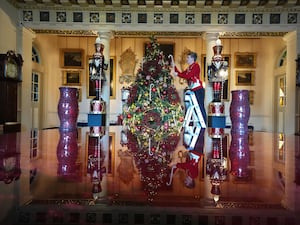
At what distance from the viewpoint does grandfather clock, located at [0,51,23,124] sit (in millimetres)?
10070

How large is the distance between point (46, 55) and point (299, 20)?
984 centimetres

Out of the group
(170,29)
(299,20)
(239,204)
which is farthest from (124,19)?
(239,204)

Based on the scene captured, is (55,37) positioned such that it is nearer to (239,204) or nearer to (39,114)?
(39,114)

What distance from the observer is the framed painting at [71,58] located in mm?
15440

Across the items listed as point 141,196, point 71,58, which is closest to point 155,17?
point 71,58

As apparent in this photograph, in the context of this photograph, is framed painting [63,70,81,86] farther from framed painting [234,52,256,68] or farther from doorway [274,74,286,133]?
doorway [274,74,286,133]

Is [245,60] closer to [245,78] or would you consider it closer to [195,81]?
[245,78]

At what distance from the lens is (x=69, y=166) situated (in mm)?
1799

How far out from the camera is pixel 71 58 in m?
15.5

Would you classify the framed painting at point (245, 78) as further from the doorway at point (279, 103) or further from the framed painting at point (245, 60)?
the doorway at point (279, 103)

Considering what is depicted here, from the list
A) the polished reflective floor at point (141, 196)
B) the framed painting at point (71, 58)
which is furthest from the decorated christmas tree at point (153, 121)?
the framed painting at point (71, 58)

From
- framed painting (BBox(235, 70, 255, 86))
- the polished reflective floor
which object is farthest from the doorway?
the polished reflective floor

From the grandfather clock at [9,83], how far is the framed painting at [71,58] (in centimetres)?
424

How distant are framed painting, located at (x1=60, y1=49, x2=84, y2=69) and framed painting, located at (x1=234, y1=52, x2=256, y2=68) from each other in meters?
6.68
